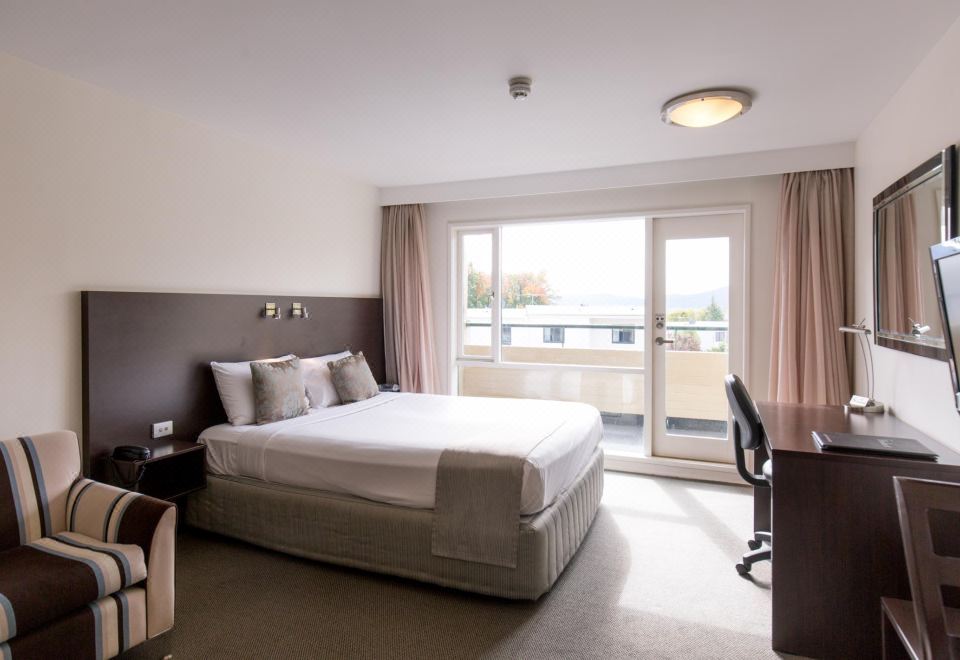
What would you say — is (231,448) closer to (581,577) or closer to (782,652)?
(581,577)

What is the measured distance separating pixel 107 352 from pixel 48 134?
112 centimetres

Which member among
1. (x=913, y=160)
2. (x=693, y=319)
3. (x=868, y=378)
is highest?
(x=913, y=160)

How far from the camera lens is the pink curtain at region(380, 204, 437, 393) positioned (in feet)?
17.4

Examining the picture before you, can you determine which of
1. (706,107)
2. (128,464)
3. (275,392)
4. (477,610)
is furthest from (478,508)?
(706,107)

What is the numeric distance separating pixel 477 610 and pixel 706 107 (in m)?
2.87

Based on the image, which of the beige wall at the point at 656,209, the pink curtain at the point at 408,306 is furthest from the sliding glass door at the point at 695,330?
the pink curtain at the point at 408,306

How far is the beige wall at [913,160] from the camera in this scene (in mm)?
2260

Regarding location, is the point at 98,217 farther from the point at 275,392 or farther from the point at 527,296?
the point at 527,296

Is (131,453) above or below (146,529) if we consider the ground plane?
above

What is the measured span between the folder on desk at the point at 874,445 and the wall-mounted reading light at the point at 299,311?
3468 millimetres

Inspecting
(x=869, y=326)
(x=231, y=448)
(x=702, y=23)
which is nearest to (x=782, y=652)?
(x=869, y=326)

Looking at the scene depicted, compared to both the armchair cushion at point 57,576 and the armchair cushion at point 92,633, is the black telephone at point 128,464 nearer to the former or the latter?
the armchair cushion at point 57,576

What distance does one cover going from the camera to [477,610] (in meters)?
2.57

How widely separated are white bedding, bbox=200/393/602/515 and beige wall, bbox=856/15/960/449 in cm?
164
